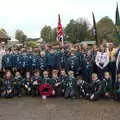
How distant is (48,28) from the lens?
266 ft

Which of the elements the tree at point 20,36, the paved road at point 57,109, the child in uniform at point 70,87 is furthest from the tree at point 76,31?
the paved road at point 57,109

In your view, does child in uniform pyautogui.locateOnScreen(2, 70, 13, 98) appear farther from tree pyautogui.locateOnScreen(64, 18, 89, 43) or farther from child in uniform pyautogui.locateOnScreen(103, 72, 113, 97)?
tree pyautogui.locateOnScreen(64, 18, 89, 43)

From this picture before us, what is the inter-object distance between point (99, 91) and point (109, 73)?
961 mm

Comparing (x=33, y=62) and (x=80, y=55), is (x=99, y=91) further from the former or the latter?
(x=33, y=62)

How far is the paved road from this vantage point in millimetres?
7312

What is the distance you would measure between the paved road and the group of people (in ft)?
1.08

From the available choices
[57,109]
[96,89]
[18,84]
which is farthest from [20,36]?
[57,109]

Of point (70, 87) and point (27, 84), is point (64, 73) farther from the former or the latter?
point (27, 84)

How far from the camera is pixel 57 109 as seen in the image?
8.01 metres

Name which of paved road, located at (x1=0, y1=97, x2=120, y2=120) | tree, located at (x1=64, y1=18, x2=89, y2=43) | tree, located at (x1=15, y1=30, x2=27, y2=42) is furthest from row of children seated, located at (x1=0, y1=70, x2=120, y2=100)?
tree, located at (x1=15, y1=30, x2=27, y2=42)

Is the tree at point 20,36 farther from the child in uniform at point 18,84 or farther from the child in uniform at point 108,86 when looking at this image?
the child in uniform at point 108,86

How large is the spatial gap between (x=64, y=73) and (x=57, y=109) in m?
1.73

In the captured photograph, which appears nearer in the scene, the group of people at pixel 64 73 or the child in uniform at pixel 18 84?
the group of people at pixel 64 73

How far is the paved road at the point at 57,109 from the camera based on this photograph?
7.31 m
